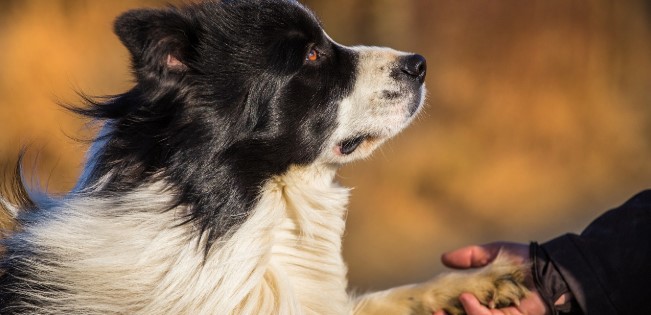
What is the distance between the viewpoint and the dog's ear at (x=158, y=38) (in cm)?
318

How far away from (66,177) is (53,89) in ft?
5.12

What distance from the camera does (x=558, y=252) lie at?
370cm

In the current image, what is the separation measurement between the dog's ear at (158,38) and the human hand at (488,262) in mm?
1493

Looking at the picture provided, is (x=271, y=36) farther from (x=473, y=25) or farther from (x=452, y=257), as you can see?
(x=473, y=25)

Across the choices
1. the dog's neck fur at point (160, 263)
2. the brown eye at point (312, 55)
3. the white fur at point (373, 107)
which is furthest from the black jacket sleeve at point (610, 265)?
the brown eye at point (312, 55)

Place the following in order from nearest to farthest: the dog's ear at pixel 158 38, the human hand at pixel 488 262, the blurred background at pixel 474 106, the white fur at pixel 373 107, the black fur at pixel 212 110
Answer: the dog's ear at pixel 158 38 → the black fur at pixel 212 110 → the human hand at pixel 488 262 → the white fur at pixel 373 107 → the blurred background at pixel 474 106

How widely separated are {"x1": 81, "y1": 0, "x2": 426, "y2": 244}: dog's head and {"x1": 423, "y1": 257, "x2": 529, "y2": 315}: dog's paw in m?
0.69

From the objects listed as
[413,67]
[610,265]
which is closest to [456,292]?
[610,265]

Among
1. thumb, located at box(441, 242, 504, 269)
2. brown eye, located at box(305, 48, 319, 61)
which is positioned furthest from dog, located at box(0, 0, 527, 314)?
thumb, located at box(441, 242, 504, 269)

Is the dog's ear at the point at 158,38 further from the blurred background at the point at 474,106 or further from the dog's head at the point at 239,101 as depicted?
the blurred background at the point at 474,106

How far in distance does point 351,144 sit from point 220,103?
2.06 ft

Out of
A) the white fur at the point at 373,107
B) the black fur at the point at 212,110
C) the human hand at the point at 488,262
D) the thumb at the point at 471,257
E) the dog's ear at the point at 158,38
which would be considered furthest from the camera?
the thumb at the point at 471,257

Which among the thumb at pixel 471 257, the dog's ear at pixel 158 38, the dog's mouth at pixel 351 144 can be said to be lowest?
the thumb at pixel 471 257

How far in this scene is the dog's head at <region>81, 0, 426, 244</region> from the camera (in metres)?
3.34
